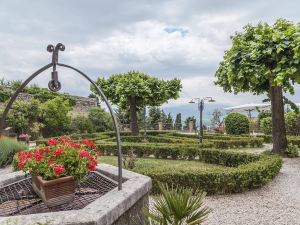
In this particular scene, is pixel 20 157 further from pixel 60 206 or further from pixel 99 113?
pixel 99 113

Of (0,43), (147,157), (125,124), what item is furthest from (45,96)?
(0,43)

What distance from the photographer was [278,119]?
10625 millimetres

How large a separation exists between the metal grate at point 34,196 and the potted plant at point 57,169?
115 millimetres

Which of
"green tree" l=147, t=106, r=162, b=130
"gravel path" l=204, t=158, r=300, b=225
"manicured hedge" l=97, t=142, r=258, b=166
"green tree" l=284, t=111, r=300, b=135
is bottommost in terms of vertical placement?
"gravel path" l=204, t=158, r=300, b=225

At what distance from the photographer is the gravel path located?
4.72 meters

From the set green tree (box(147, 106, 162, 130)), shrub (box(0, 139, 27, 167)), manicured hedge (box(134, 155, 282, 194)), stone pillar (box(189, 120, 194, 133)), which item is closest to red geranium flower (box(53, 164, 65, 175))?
manicured hedge (box(134, 155, 282, 194))

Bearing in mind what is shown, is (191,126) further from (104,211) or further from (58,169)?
(104,211)

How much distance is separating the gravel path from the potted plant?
2.47 metres

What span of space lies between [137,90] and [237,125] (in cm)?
773

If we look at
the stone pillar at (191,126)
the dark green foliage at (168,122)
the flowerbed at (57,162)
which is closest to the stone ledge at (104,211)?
the flowerbed at (57,162)

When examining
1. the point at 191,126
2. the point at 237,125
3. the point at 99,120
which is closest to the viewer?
the point at 237,125

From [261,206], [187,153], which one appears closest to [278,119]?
[187,153]

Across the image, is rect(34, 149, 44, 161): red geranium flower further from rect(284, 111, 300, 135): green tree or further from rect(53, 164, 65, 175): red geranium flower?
rect(284, 111, 300, 135): green tree

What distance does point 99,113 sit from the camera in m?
26.2
